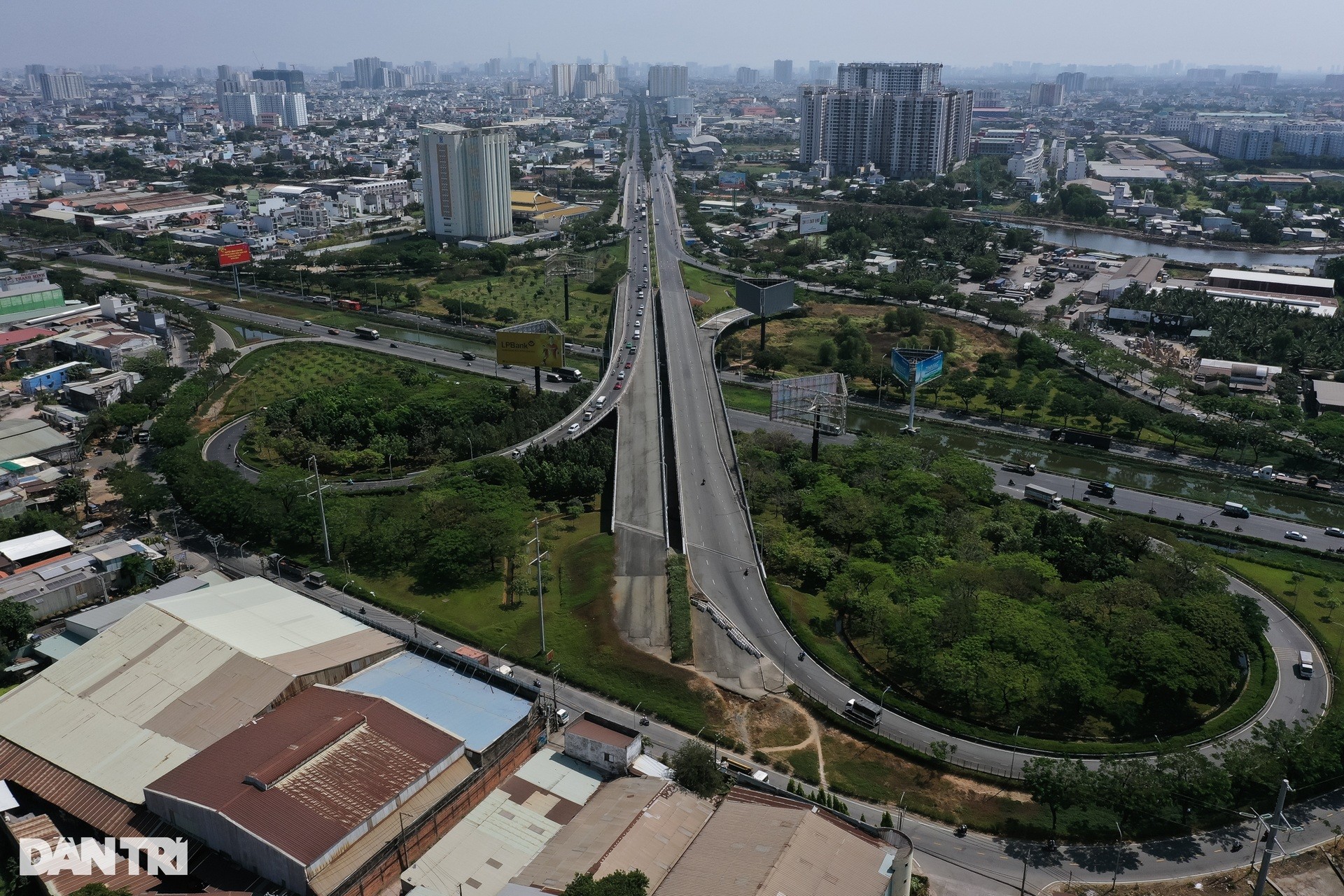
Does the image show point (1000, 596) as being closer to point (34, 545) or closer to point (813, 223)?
point (34, 545)

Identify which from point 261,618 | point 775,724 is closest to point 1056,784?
point 775,724

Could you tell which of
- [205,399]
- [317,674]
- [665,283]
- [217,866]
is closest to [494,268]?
[665,283]

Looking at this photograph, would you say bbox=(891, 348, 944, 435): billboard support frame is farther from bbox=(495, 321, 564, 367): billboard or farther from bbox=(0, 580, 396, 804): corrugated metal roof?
bbox=(0, 580, 396, 804): corrugated metal roof

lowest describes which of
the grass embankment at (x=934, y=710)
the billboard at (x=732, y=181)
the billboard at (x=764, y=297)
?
the grass embankment at (x=934, y=710)

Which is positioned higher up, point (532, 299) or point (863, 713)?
point (532, 299)

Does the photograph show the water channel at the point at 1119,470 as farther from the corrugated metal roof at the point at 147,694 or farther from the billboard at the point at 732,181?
the billboard at the point at 732,181

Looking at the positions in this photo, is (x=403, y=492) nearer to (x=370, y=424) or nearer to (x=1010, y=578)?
(x=370, y=424)

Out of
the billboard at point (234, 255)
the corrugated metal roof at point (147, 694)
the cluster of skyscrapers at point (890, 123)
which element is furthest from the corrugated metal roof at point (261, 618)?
the cluster of skyscrapers at point (890, 123)
